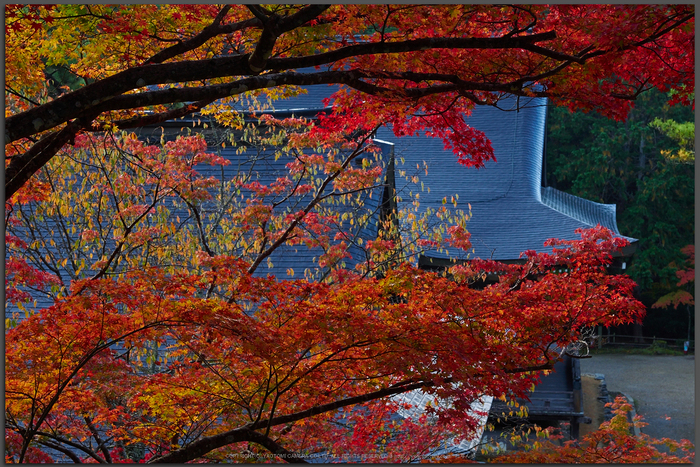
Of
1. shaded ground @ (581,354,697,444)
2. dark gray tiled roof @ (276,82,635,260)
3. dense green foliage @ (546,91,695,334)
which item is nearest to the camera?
shaded ground @ (581,354,697,444)

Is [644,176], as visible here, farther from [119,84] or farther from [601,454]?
[119,84]

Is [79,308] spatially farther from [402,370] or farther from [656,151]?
[656,151]

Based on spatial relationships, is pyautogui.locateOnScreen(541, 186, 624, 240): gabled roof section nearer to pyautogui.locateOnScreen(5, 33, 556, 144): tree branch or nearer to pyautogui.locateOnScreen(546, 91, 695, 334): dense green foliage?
pyautogui.locateOnScreen(546, 91, 695, 334): dense green foliage

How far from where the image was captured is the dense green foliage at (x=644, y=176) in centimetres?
1694

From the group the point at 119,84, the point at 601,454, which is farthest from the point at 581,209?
the point at 119,84

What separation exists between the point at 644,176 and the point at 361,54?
1805cm

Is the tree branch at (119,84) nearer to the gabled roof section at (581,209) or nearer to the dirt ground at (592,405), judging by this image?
the dirt ground at (592,405)

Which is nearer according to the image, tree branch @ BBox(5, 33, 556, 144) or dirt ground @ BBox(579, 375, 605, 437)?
tree branch @ BBox(5, 33, 556, 144)

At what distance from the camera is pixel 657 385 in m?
13.6

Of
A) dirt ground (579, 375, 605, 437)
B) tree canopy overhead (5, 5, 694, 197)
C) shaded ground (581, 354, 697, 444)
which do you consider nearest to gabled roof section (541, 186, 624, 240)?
dirt ground (579, 375, 605, 437)

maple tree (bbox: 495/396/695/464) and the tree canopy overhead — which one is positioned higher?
the tree canopy overhead

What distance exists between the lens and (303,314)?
128 inches

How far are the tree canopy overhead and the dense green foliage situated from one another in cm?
1400

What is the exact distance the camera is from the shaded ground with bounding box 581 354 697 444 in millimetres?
11125
